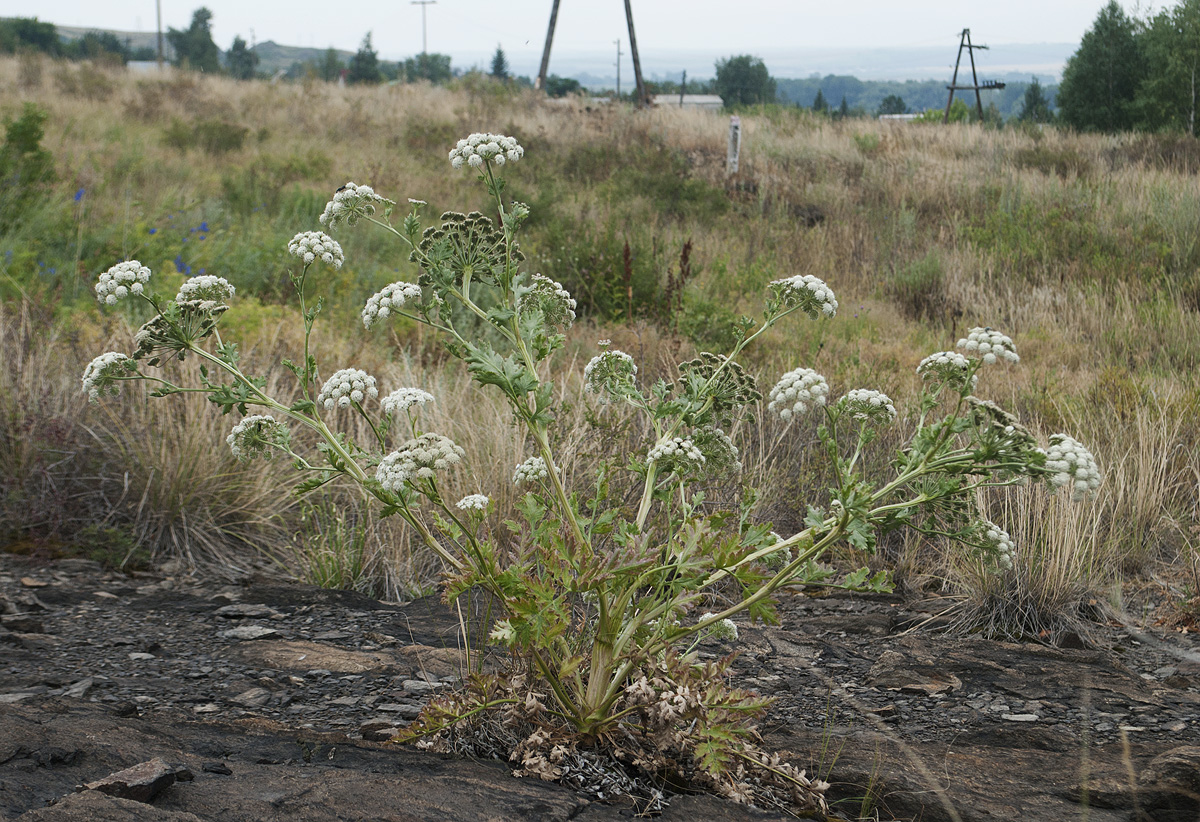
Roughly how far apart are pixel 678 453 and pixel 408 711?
3.90 ft

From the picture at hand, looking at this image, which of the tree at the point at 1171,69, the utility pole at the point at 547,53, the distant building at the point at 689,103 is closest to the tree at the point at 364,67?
the distant building at the point at 689,103

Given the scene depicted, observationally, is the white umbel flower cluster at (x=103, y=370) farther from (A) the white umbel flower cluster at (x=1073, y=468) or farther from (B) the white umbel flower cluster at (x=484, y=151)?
(A) the white umbel flower cluster at (x=1073, y=468)

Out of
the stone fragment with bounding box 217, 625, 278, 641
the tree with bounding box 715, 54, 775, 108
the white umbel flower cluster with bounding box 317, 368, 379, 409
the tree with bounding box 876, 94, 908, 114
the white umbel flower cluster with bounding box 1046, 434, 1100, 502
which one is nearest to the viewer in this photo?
the white umbel flower cluster with bounding box 1046, 434, 1100, 502

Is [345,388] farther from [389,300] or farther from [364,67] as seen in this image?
[364,67]

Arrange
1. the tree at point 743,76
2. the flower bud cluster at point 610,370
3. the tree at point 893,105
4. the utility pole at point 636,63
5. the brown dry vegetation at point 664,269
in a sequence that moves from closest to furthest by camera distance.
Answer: the flower bud cluster at point 610,370 < the brown dry vegetation at point 664,269 < the utility pole at point 636,63 < the tree at point 893,105 < the tree at point 743,76

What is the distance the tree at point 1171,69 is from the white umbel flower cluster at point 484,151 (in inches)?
923

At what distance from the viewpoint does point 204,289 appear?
2256 millimetres

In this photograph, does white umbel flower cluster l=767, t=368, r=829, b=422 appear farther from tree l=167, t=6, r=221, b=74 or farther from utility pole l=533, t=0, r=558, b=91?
tree l=167, t=6, r=221, b=74

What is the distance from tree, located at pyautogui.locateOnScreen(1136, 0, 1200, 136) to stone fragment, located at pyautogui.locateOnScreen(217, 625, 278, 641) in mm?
23804

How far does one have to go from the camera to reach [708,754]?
74.6 inches

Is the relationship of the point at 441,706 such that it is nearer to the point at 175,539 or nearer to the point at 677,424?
the point at 677,424

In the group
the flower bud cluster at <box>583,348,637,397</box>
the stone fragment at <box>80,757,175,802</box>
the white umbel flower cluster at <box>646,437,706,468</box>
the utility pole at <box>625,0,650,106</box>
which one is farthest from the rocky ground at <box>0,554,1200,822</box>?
the utility pole at <box>625,0,650,106</box>

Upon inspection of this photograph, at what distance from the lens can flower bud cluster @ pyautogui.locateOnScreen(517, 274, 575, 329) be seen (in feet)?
7.36

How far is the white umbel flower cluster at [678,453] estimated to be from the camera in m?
2.04
